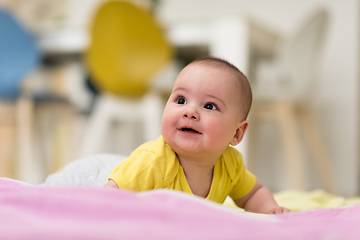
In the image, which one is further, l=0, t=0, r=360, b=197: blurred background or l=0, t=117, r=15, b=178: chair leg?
l=0, t=117, r=15, b=178: chair leg

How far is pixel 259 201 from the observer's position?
34.3 inches

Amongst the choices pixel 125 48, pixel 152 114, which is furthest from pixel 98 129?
pixel 125 48

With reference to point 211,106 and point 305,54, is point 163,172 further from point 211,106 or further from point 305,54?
point 305,54

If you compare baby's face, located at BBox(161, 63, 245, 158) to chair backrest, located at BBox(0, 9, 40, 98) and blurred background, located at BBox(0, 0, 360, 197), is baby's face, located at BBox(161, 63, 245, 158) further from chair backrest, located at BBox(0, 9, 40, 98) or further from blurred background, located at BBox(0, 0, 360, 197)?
chair backrest, located at BBox(0, 9, 40, 98)

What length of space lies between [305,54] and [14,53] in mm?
1509

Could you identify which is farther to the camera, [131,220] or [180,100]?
[180,100]

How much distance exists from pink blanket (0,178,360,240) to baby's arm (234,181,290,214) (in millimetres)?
278

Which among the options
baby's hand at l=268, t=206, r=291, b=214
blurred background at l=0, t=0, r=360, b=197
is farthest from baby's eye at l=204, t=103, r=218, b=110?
blurred background at l=0, t=0, r=360, b=197

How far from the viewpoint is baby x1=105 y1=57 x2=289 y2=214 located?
0.72 metres

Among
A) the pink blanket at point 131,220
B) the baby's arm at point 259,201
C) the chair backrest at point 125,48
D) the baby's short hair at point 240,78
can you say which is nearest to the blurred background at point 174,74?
the chair backrest at point 125,48

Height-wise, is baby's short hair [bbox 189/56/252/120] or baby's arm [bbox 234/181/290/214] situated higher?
baby's short hair [bbox 189/56/252/120]

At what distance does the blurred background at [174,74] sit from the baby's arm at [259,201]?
0.87m

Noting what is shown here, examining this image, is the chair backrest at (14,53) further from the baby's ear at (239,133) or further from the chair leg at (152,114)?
the baby's ear at (239,133)

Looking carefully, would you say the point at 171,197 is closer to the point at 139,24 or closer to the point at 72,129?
the point at 139,24
